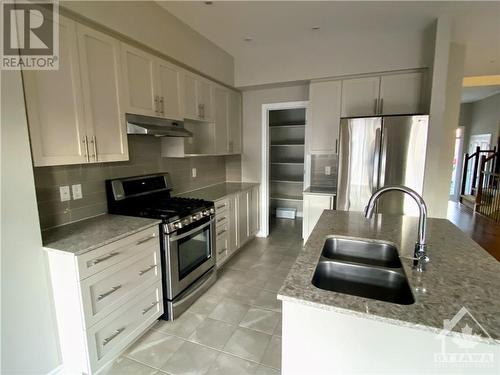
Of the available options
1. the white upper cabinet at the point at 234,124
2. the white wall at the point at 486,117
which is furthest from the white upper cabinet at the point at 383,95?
the white wall at the point at 486,117

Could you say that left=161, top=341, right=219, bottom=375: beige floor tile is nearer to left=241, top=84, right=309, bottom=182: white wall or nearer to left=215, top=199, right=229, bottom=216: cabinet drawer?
left=215, top=199, right=229, bottom=216: cabinet drawer

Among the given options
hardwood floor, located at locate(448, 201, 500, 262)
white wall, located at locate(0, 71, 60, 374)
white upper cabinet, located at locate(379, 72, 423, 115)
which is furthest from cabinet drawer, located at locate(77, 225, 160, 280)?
hardwood floor, located at locate(448, 201, 500, 262)

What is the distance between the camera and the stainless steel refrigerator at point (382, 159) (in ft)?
9.27

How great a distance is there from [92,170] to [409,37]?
3.75m

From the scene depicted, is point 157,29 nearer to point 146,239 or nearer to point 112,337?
point 146,239

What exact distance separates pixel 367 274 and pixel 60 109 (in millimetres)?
2166

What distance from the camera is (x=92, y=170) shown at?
2203 millimetres

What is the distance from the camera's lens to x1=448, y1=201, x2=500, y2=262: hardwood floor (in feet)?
13.2

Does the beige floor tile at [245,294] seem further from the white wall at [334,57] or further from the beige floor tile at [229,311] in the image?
the white wall at [334,57]

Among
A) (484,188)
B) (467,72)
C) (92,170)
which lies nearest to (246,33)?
(92,170)

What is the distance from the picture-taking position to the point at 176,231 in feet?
7.23

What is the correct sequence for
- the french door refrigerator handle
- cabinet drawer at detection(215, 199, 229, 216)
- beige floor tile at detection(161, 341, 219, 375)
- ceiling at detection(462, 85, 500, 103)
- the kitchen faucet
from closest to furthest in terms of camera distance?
the kitchen faucet, beige floor tile at detection(161, 341, 219, 375), the french door refrigerator handle, cabinet drawer at detection(215, 199, 229, 216), ceiling at detection(462, 85, 500, 103)

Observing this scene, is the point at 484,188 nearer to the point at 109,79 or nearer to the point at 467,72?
the point at 467,72

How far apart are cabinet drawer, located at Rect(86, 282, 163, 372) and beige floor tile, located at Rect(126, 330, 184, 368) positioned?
108 mm
